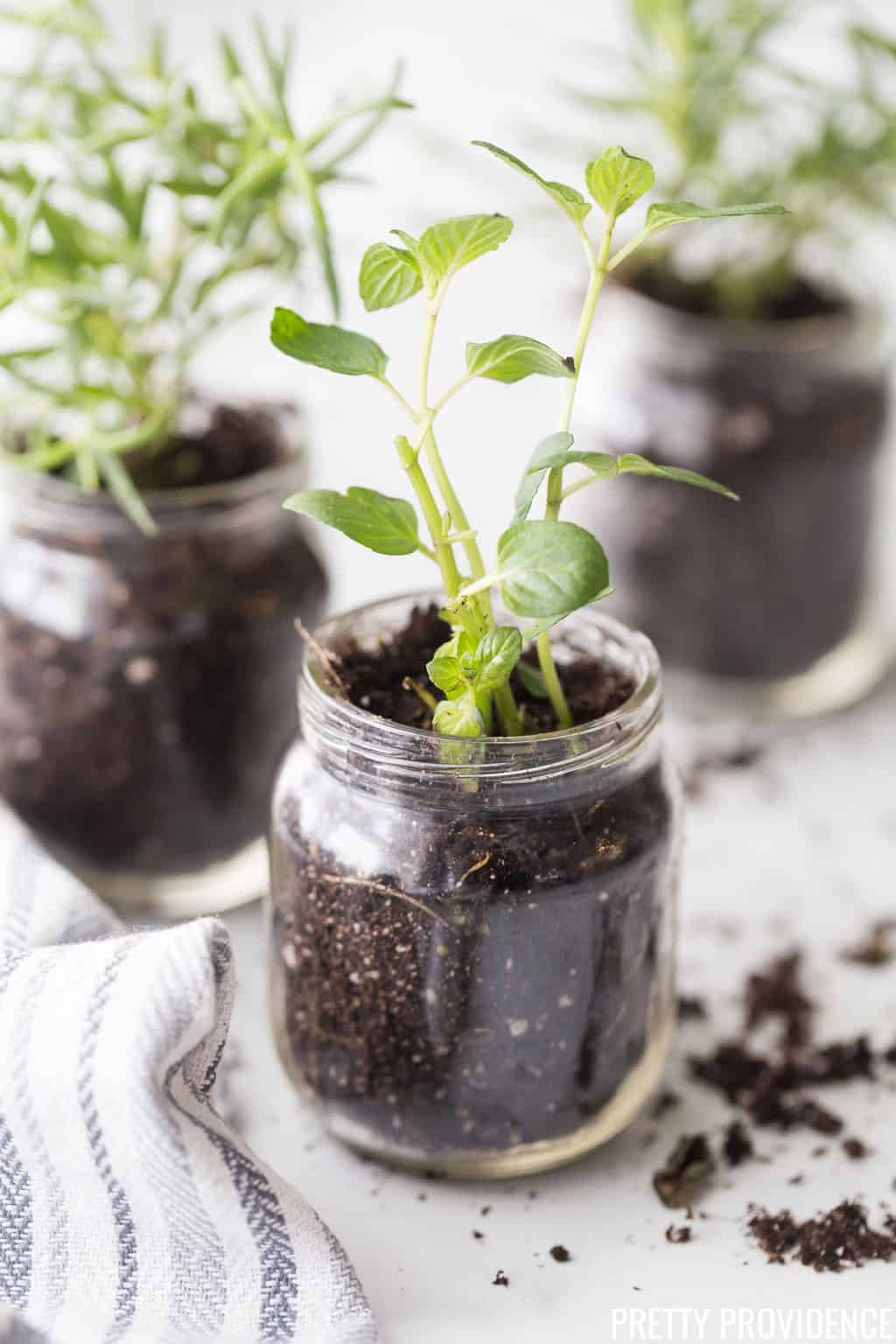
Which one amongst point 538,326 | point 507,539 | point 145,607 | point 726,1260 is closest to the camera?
point 507,539

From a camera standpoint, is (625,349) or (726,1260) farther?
(625,349)

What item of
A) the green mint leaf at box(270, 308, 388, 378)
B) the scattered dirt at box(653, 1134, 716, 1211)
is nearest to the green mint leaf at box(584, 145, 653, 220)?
the green mint leaf at box(270, 308, 388, 378)

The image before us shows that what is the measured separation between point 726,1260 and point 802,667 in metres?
0.55

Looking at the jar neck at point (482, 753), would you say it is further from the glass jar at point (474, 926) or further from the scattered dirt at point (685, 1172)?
the scattered dirt at point (685, 1172)

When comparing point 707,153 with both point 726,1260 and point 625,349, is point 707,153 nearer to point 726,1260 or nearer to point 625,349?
point 625,349

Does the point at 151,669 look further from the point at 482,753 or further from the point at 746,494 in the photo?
the point at 746,494

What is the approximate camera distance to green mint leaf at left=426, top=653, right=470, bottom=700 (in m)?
0.64

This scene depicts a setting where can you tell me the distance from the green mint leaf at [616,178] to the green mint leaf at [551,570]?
0.41 ft

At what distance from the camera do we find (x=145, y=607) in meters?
0.89

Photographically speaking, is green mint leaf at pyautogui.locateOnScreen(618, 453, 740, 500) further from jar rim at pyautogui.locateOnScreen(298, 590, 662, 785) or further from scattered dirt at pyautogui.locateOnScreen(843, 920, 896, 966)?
scattered dirt at pyautogui.locateOnScreen(843, 920, 896, 966)

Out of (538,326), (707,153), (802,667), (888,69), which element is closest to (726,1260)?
(802,667)

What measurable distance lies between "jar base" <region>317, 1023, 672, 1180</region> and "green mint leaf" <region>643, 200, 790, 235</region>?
39cm

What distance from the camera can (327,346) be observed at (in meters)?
0.63

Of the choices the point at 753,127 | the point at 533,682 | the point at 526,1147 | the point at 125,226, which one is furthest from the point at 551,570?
the point at 753,127
